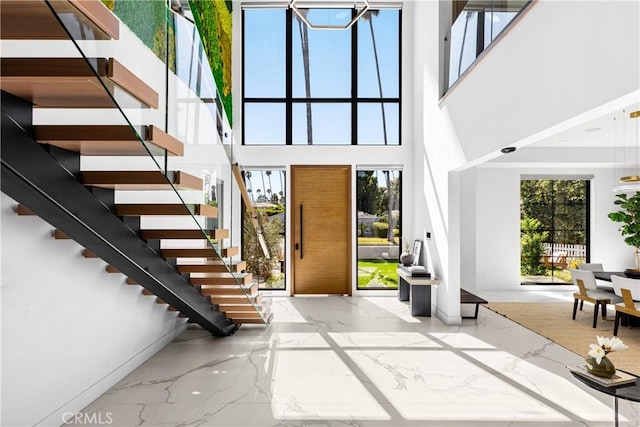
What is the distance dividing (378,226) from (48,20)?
6.70m

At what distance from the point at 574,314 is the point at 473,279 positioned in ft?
7.54

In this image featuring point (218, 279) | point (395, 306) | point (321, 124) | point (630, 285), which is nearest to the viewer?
point (218, 279)

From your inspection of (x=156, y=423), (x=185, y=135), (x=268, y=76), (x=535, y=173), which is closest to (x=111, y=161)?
(x=185, y=135)

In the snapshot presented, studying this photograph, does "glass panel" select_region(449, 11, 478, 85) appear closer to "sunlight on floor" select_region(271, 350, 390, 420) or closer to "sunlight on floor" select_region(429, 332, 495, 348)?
"sunlight on floor" select_region(429, 332, 495, 348)

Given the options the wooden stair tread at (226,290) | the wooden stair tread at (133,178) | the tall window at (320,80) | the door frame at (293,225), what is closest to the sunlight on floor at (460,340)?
the wooden stair tread at (226,290)

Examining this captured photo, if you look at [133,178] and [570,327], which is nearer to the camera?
[133,178]

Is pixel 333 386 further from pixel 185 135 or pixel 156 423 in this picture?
pixel 185 135

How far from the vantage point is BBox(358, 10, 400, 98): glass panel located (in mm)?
7637

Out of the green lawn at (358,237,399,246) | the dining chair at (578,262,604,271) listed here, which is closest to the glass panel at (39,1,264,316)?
the green lawn at (358,237,399,246)

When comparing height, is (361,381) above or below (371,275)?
below

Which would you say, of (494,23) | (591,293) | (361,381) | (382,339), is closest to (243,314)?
(382,339)

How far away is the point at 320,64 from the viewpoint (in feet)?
25.1

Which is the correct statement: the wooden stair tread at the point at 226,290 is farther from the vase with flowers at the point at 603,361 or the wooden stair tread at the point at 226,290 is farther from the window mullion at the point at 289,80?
the window mullion at the point at 289,80

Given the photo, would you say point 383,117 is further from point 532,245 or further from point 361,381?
point 361,381
